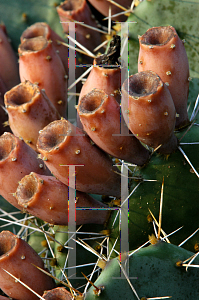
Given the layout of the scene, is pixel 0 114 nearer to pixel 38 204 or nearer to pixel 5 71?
pixel 5 71

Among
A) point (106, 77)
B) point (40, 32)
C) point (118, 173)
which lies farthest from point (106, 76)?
point (40, 32)

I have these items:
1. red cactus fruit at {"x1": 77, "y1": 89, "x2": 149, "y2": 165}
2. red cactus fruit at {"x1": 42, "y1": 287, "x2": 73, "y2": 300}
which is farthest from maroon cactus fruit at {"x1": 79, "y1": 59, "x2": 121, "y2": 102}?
red cactus fruit at {"x1": 42, "y1": 287, "x2": 73, "y2": 300}

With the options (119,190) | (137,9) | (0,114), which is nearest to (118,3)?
(137,9)

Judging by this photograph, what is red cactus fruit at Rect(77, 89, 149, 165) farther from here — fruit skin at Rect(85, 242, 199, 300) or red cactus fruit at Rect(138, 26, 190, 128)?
fruit skin at Rect(85, 242, 199, 300)

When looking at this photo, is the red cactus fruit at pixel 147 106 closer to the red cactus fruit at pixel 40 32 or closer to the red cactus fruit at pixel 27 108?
the red cactus fruit at pixel 27 108

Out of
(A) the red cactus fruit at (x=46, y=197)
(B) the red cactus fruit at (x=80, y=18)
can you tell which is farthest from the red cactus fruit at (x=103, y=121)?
(B) the red cactus fruit at (x=80, y=18)

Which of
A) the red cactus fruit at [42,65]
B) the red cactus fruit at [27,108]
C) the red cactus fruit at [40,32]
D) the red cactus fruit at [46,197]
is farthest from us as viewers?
the red cactus fruit at [40,32]
